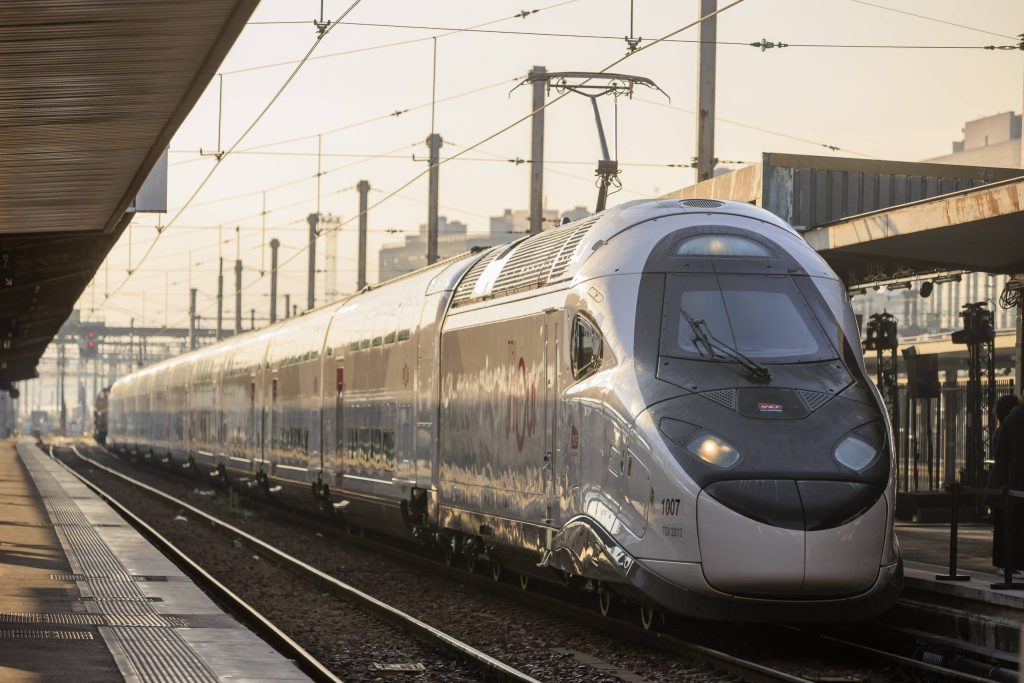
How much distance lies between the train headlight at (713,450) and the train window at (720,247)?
1875 mm

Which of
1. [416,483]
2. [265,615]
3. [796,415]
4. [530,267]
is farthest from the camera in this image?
[416,483]

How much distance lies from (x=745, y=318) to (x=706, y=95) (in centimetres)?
904

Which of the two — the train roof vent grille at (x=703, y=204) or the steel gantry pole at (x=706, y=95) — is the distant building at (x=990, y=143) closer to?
the steel gantry pole at (x=706, y=95)

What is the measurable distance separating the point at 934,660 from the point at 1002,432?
2.48m

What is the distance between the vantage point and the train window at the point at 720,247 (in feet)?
39.8

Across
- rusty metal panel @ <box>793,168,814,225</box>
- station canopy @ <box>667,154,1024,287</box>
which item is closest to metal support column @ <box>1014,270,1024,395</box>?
station canopy @ <box>667,154,1024,287</box>

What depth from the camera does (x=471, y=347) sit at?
15703mm

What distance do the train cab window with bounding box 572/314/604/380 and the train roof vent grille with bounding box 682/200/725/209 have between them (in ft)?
4.46

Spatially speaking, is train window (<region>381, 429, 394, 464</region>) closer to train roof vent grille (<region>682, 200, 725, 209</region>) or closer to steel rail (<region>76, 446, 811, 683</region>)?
steel rail (<region>76, 446, 811, 683</region>)

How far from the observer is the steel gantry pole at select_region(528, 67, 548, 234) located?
87.8ft

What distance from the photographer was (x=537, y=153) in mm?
28125

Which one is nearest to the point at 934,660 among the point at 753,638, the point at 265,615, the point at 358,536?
the point at 753,638

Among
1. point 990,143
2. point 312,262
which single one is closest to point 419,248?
point 990,143

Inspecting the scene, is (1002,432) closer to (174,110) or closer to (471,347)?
(471,347)
